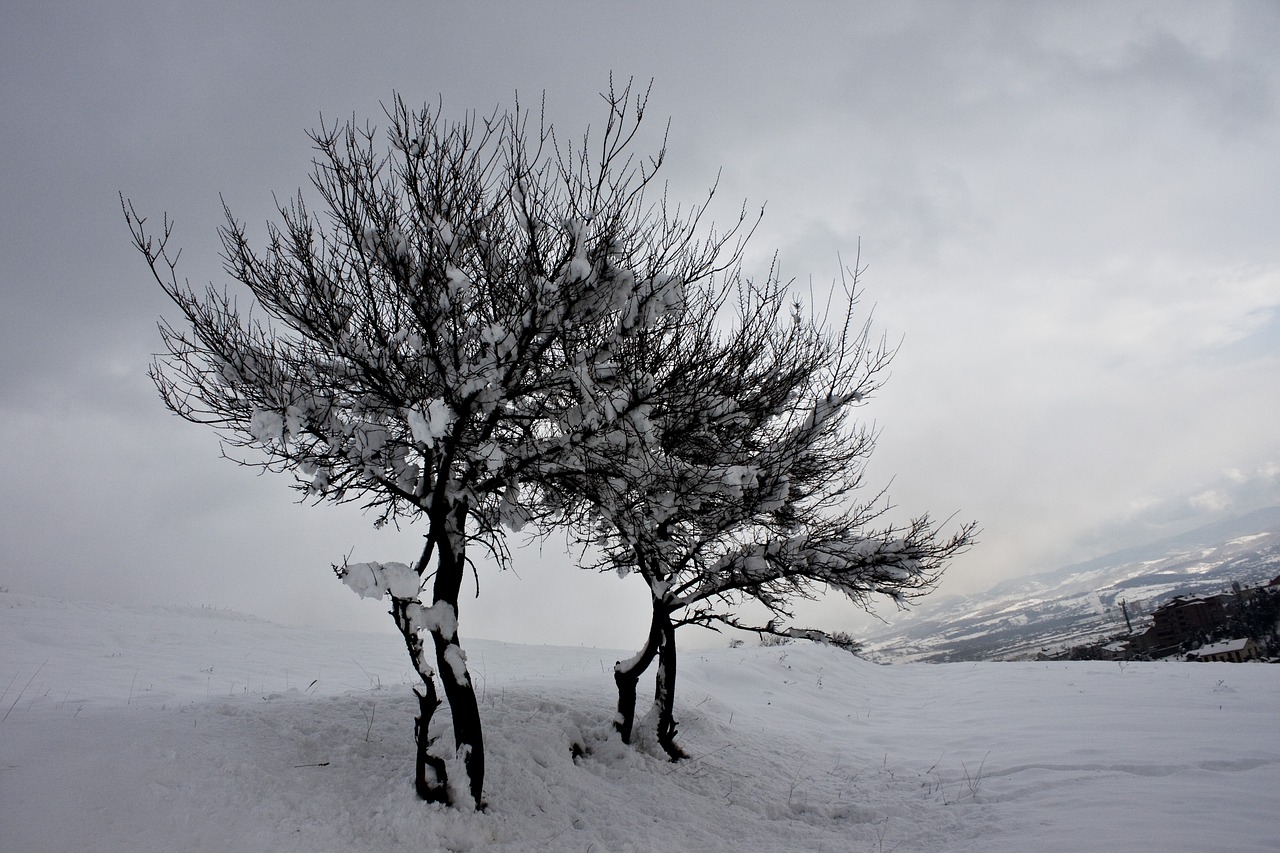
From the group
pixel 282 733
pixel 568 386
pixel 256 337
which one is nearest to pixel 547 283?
pixel 568 386

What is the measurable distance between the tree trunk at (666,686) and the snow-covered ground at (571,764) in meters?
0.29

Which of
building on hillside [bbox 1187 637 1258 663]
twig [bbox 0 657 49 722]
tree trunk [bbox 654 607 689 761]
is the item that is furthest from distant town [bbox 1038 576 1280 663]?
twig [bbox 0 657 49 722]

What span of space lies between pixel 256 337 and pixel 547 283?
3.04 meters

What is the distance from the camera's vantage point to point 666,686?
808 centimetres

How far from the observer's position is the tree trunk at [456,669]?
546 centimetres

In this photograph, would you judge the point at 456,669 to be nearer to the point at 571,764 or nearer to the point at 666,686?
the point at 571,764

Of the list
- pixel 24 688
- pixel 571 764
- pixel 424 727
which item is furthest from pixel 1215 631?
pixel 24 688

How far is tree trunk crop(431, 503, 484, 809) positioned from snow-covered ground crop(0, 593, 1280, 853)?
0.46 metres

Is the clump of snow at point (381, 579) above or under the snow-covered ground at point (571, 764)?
above

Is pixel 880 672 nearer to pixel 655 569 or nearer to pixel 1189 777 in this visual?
pixel 1189 777

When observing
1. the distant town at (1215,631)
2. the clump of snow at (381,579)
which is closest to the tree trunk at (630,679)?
the clump of snow at (381,579)

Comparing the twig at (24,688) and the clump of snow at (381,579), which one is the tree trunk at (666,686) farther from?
the twig at (24,688)

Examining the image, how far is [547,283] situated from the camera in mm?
4910

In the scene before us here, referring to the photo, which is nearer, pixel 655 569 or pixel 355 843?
pixel 355 843
